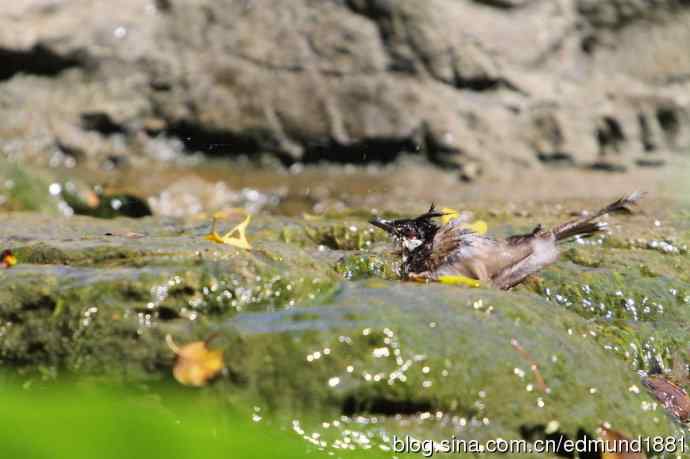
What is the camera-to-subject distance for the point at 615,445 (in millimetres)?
2088

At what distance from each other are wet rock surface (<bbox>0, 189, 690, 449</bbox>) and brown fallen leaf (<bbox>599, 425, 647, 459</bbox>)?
0.03m

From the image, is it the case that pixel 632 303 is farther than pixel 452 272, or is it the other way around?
pixel 632 303

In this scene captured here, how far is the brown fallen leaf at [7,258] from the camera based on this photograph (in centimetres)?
250

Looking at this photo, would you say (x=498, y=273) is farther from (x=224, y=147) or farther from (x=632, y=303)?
(x=224, y=147)

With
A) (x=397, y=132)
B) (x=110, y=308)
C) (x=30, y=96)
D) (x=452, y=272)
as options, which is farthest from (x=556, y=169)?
(x=110, y=308)

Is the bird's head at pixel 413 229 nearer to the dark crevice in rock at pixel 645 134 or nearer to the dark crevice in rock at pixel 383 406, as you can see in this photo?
the dark crevice in rock at pixel 383 406

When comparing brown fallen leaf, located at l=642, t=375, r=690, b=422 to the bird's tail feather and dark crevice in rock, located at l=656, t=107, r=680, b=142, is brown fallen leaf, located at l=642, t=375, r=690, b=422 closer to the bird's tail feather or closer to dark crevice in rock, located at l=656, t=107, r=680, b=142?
the bird's tail feather

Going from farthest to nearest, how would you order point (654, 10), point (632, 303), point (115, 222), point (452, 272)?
1. point (654, 10)
2. point (115, 222)
3. point (632, 303)
4. point (452, 272)

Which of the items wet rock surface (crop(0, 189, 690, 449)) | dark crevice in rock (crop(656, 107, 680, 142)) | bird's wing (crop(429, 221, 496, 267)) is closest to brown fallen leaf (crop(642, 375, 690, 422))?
wet rock surface (crop(0, 189, 690, 449))

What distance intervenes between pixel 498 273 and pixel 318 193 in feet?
17.2

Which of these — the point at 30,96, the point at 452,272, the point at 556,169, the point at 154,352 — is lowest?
the point at 556,169

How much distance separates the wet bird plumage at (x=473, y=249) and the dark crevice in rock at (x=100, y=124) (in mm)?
5864

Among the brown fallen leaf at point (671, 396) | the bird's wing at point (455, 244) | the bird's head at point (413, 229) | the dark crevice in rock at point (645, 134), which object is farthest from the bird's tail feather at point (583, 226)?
the dark crevice in rock at point (645, 134)

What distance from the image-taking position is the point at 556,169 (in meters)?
Answer: 9.12
